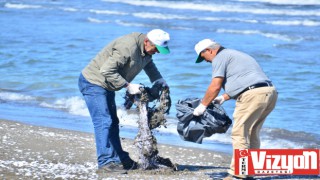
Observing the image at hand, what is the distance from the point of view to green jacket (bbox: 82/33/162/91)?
8.41m

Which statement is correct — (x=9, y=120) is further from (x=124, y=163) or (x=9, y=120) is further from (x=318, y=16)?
(x=318, y=16)

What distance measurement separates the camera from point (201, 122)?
8641mm

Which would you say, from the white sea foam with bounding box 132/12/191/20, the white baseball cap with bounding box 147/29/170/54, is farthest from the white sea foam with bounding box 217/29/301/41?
the white baseball cap with bounding box 147/29/170/54

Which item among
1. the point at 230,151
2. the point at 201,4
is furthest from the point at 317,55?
the point at 201,4

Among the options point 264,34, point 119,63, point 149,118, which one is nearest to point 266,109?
point 149,118

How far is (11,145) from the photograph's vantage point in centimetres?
998

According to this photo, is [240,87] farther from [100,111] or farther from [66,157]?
[66,157]

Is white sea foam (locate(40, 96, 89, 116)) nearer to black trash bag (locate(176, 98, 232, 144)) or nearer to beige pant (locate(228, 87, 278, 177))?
black trash bag (locate(176, 98, 232, 144))

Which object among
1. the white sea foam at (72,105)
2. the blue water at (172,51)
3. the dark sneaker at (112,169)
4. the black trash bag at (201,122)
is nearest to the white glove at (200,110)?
the black trash bag at (201,122)

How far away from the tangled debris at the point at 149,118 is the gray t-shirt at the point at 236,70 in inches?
34.9

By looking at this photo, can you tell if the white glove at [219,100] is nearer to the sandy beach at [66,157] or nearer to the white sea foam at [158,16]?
the sandy beach at [66,157]

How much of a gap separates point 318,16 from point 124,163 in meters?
26.3

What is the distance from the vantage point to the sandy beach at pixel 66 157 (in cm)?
877

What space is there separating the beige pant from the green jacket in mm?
1172
